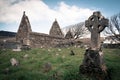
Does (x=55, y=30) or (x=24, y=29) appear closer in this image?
(x=24, y=29)

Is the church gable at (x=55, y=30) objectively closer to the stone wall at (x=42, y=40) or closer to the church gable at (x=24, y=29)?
the stone wall at (x=42, y=40)

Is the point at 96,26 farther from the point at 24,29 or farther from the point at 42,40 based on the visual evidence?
the point at 24,29

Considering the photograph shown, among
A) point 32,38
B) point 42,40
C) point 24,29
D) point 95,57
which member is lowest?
point 95,57

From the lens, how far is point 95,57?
1041cm

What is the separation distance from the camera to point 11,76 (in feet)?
33.4

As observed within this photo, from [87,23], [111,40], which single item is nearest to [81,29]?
[111,40]

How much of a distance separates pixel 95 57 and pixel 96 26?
2273mm

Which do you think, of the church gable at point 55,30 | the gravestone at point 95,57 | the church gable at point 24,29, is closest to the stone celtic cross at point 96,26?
the gravestone at point 95,57

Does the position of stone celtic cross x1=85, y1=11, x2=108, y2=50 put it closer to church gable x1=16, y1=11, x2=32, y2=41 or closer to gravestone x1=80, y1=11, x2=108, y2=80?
gravestone x1=80, y1=11, x2=108, y2=80

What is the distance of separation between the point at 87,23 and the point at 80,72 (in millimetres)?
3622

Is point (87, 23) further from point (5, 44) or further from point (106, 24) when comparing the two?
point (5, 44)

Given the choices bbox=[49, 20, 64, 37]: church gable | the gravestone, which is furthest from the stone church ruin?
the gravestone

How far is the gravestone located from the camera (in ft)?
33.0

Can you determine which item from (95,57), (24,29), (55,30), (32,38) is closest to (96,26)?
(95,57)
